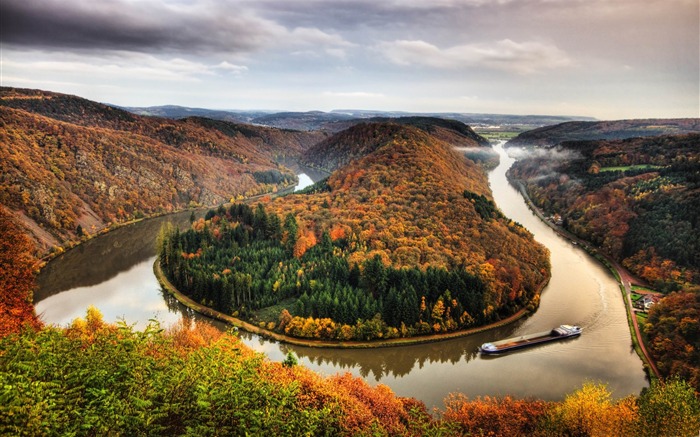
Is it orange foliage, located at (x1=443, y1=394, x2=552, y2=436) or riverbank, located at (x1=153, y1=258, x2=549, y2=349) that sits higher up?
orange foliage, located at (x1=443, y1=394, x2=552, y2=436)

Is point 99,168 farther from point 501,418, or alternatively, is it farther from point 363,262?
point 501,418

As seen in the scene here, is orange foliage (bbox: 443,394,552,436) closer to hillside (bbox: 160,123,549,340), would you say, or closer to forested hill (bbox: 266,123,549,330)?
hillside (bbox: 160,123,549,340)

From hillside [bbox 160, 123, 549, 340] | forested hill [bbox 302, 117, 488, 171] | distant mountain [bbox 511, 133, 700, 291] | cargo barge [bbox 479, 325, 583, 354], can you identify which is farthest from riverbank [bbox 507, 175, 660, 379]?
forested hill [bbox 302, 117, 488, 171]

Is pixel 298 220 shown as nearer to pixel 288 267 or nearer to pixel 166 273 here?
pixel 288 267

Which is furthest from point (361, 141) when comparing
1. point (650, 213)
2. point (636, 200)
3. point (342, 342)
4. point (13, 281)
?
point (13, 281)

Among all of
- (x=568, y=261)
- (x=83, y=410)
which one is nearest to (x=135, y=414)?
(x=83, y=410)

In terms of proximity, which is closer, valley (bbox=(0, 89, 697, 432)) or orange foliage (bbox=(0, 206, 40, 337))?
orange foliage (bbox=(0, 206, 40, 337))
